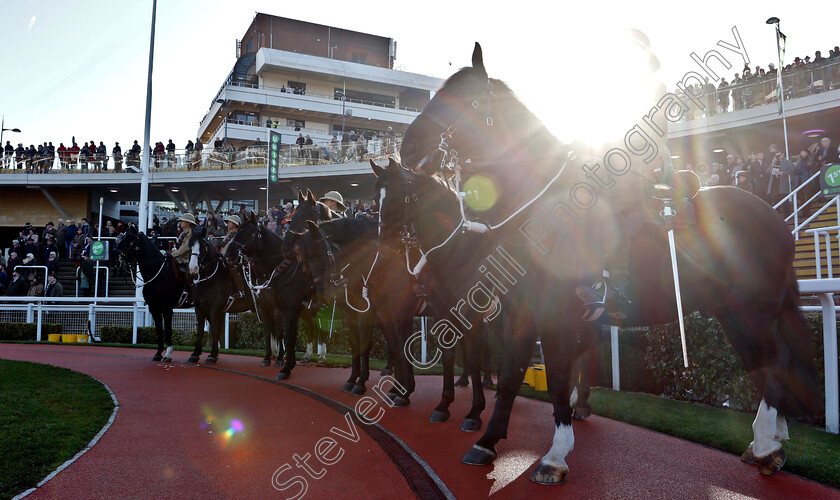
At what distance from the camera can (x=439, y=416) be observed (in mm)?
5906

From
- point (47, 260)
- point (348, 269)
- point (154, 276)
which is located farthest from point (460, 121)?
point (47, 260)

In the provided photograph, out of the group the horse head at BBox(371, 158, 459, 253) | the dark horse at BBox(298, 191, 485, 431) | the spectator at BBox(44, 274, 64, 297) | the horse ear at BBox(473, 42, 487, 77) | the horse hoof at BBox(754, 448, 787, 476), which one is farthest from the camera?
the spectator at BBox(44, 274, 64, 297)

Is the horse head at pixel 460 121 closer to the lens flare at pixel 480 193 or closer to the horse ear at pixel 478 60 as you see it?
the horse ear at pixel 478 60

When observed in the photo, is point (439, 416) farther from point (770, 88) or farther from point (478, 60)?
point (770, 88)

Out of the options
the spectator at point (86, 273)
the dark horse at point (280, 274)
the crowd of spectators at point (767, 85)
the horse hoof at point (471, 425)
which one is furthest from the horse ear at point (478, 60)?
the spectator at point (86, 273)

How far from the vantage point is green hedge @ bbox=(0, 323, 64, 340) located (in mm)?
16688

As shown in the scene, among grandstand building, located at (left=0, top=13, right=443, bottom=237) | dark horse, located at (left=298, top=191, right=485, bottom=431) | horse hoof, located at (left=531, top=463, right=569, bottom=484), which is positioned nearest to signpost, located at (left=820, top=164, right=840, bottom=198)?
dark horse, located at (left=298, top=191, right=485, bottom=431)

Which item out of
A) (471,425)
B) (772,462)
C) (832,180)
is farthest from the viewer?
(832,180)

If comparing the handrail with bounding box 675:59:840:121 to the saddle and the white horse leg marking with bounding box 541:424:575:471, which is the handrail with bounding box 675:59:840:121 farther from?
the white horse leg marking with bounding box 541:424:575:471

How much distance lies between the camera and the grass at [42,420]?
13.5 feet

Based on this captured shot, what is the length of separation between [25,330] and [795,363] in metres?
19.2

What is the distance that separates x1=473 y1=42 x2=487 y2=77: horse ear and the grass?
4256 mm

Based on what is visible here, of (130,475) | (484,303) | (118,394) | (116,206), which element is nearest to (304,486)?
(130,475)

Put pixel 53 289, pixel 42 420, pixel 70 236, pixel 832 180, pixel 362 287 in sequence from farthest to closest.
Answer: pixel 70 236
pixel 53 289
pixel 832 180
pixel 362 287
pixel 42 420
